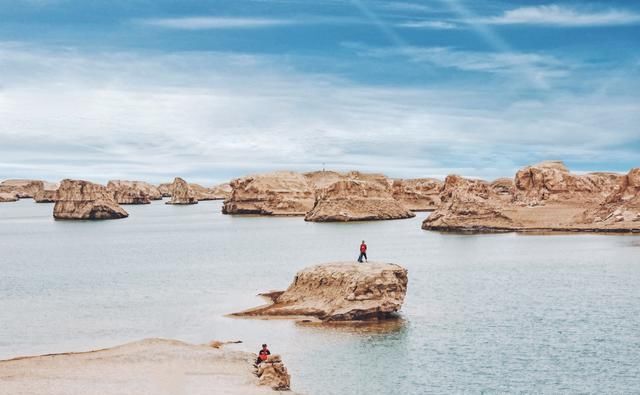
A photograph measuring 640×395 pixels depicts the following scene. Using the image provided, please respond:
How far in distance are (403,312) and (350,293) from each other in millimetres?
4471

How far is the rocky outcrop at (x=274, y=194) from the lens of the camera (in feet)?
563

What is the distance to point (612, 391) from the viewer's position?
86.2 feet

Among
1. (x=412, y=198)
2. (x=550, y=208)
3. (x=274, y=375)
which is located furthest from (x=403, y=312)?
(x=412, y=198)

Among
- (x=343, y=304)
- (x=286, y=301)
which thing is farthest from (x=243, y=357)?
(x=286, y=301)

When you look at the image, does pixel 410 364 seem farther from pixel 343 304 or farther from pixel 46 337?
pixel 46 337

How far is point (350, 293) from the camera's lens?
122 feet

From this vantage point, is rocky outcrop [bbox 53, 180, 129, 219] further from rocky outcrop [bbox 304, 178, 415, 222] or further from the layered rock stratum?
the layered rock stratum

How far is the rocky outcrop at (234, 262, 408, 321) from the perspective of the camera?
3712cm

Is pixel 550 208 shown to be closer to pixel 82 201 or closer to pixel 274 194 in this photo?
pixel 274 194

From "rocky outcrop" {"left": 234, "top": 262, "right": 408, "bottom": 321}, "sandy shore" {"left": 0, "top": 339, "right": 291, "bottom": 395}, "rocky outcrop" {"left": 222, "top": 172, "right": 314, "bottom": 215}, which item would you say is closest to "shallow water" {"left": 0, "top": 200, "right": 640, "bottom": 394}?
"rocky outcrop" {"left": 234, "top": 262, "right": 408, "bottom": 321}

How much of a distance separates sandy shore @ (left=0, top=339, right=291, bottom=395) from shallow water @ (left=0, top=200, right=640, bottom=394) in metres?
2.59

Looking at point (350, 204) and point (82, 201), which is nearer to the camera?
point (350, 204)

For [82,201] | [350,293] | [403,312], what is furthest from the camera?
[82,201]

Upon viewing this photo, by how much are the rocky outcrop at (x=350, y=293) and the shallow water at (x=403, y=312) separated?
1.28 meters
